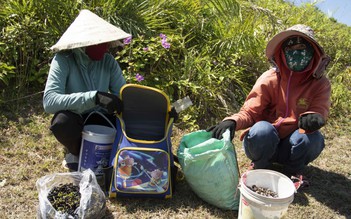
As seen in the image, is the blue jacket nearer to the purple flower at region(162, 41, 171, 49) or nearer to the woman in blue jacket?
the woman in blue jacket

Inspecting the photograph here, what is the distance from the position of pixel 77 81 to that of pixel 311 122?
173 cm

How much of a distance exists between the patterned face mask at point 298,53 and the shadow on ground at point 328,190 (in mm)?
987

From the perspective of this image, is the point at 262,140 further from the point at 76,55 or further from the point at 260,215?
the point at 76,55

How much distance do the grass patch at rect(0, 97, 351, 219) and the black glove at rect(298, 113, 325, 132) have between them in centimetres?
59

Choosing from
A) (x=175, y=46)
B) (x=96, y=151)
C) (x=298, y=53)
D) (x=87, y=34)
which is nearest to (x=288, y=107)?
(x=298, y=53)

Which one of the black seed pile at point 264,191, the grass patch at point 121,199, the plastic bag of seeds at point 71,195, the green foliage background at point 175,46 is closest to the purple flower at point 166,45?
the green foliage background at point 175,46

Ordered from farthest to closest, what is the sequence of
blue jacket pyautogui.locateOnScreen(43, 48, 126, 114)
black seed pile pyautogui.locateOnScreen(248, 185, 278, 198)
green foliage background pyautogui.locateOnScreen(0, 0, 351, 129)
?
green foliage background pyautogui.locateOnScreen(0, 0, 351, 129) < blue jacket pyautogui.locateOnScreen(43, 48, 126, 114) < black seed pile pyautogui.locateOnScreen(248, 185, 278, 198)

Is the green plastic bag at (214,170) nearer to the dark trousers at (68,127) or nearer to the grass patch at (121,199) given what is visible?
the grass patch at (121,199)

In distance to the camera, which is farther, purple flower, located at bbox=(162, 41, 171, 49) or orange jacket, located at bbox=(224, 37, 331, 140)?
purple flower, located at bbox=(162, 41, 171, 49)

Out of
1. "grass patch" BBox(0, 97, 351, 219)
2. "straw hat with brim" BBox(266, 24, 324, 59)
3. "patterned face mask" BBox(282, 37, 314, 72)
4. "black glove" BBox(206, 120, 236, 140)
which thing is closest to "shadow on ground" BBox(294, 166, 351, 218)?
"grass patch" BBox(0, 97, 351, 219)

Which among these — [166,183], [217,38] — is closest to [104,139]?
[166,183]

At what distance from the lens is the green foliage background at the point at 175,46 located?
3.87m

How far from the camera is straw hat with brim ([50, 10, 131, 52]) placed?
2566 millimetres

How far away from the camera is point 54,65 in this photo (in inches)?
105
